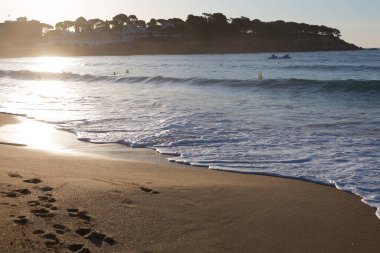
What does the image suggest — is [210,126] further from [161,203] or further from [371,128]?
[161,203]

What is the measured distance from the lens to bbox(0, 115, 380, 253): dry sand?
390 centimetres

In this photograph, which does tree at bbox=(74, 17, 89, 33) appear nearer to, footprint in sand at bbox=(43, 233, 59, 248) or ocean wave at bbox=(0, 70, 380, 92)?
ocean wave at bbox=(0, 70, 380, 92)

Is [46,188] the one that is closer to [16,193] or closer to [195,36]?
[16,193]

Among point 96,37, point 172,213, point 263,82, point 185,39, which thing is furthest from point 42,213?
point 96,37

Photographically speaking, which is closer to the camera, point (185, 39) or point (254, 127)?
point (254, 127)

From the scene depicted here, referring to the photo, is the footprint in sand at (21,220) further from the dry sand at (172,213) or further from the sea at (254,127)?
the sea at (254,127)

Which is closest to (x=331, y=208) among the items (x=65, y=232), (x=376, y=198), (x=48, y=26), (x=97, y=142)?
(x=376, y=198)

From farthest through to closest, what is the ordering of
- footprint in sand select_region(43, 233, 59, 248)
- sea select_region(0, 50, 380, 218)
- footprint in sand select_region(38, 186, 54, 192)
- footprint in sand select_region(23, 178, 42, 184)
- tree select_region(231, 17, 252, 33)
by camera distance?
tree select_region(231, 17, 252, 33)
sea select_region(0, 50, 380, 218)
footprint in sand select_region(23, 178, 42, 184)
footprint in sand select_region(38, 186, 54, 192)
footprint in sand select_region(43, 233, 59, 248)

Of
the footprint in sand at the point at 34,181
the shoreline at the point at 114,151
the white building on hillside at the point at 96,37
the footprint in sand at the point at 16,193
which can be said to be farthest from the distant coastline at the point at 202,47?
the footprint in sand at the point at 16,193

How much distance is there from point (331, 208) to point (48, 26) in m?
188

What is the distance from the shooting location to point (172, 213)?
4699mm

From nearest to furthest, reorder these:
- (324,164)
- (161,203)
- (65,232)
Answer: (65,232) < (161,203) < (324,164)

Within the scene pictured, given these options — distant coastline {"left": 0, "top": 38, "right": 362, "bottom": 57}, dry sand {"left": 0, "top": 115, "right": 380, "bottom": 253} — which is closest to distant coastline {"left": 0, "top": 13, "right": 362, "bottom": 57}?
distant coastline {"left": 0, "top": 38, "right": 362, "bottom": 57}

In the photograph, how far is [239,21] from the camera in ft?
438
